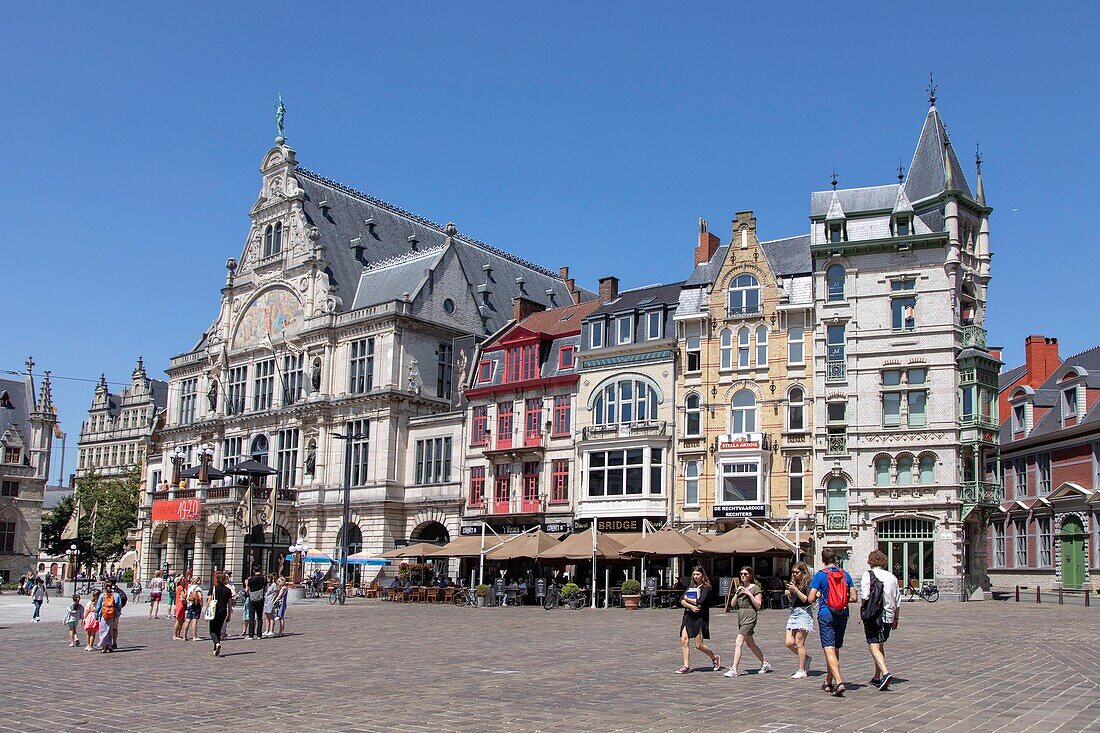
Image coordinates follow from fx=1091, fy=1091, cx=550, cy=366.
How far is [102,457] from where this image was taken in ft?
354

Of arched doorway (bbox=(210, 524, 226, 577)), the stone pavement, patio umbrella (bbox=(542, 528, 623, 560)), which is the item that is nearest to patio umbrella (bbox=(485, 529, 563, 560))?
patio umbrella (bbox=(542, 528, 623, 560))

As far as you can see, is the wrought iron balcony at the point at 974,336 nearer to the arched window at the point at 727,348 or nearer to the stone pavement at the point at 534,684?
the arched window at the point at 727,348

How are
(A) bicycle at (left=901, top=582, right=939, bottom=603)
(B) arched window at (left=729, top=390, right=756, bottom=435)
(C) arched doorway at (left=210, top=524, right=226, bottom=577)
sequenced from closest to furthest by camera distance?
(A) bicycle at (left=901, top=582, right=939, bottom=603)
(B) arched window at (left=729, top=390, right=756, bottom=435)
(C) arched doorway at (left=210, top=524, right=226, bottom=577)

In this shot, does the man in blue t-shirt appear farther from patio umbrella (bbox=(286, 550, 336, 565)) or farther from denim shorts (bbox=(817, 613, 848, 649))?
patio umbrella (bbox=(286, 550, 336, 565))

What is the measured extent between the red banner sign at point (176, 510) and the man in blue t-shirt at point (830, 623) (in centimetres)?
5500

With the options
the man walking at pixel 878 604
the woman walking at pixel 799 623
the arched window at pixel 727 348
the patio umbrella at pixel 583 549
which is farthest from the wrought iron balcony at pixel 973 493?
the man walking at pixel 878 604

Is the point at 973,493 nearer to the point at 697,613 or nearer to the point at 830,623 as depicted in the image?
the point at 697,613

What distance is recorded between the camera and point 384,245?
72.8 m

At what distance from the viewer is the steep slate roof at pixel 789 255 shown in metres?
48.1

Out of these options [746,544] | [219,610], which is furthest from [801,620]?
[746,544]

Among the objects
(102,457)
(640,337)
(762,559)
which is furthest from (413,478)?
(102,457)

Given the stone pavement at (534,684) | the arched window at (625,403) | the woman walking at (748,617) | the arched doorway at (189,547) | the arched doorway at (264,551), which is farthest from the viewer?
the arched doorway at (189,547)

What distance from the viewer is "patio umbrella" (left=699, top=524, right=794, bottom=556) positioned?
3856 cm

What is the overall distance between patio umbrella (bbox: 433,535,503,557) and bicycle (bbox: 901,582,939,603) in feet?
53.3
